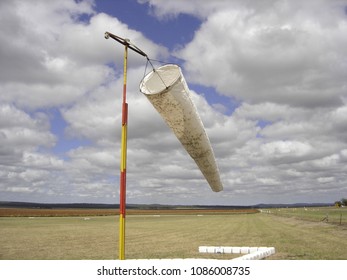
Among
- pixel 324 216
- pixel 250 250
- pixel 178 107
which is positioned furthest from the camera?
pixel 324 216

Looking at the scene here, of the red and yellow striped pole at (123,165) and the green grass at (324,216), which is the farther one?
the green grass at (324,216)

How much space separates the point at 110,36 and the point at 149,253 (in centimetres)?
1433

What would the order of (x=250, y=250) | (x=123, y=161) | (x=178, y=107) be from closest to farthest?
(x=178, y=107), (x=123, y=161), (x=250, y=250)

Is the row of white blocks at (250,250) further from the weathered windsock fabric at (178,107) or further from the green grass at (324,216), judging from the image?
the green grass at (324,216)

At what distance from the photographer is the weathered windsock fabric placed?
436 centimetres

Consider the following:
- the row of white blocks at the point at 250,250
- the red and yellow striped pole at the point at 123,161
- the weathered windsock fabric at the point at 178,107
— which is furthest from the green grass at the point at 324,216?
the weathered windsock fabric at the point at 178,107

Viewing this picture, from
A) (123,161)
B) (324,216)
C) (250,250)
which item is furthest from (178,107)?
(324,216)

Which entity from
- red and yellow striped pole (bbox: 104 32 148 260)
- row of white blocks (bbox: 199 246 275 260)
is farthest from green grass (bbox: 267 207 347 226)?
red and yellow striped pole (bbox: 104 32 148 260)

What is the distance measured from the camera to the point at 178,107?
435 centimetres

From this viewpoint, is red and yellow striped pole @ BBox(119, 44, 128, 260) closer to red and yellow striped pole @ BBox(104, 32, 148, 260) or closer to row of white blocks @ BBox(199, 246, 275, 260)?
red and yellow striped pole @ BBox(104, 32, 148, 260)

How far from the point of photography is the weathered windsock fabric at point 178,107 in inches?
171

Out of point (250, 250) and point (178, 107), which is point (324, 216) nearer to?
point (250, 250)
